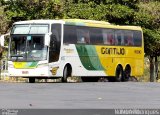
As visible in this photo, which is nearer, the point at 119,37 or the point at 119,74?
the point at 119,37

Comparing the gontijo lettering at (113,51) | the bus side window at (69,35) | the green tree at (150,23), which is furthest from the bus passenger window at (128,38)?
the green tree at (150,23)

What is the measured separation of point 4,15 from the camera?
47.0m

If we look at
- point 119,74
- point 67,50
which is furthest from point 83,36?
point 119,74

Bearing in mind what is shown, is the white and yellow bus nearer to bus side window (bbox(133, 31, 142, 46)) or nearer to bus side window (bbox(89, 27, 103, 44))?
bus side window (bbox(89, 27, 103, 44))

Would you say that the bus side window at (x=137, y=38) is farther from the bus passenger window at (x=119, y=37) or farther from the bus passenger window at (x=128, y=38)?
the bus passenger window at (x=119, y=37)

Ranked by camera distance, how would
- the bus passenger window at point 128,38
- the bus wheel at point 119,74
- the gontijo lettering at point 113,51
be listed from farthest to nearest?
the bus passenger window at point 128,38 → the bus wheel at point 119,74 → the gontijo lettering at point 113,51

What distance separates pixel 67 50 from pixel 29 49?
6.49 feet

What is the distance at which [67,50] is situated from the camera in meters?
31.5

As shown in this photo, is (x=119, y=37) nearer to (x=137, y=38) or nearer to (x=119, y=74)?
(x=119, y=74)

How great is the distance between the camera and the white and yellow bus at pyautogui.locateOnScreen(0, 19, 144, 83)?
101ft

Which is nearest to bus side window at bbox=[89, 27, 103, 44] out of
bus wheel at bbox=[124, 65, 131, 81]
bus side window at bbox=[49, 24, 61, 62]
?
bus side window at bbox=[49, 24, 61, 62]

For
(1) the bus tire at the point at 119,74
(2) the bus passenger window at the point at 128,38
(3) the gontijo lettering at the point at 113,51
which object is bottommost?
(1) the bus tire at the point at 119,74

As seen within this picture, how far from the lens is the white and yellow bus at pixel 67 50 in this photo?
3069 cm

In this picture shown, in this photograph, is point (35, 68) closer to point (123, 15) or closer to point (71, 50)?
point (71, 50)
